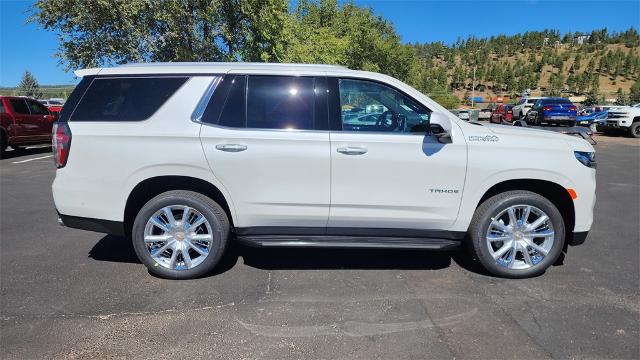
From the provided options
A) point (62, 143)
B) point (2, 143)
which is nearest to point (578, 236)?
point (62, 143)

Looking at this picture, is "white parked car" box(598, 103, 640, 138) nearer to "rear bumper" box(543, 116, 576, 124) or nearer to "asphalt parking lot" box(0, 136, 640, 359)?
"rear bumper" box(543, 116, 576, 124)

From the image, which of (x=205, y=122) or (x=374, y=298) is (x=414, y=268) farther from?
(x=205, y=122)

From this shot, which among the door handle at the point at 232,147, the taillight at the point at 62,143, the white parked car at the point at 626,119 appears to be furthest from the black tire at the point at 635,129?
the taillight at the point at 62,143

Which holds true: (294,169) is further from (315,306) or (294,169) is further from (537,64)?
(537,64)

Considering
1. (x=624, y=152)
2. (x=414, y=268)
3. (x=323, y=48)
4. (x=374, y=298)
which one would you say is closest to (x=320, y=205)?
(x=374, y=298)

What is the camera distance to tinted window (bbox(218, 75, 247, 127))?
4027 millimetres

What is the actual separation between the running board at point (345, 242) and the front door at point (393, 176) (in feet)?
0.24

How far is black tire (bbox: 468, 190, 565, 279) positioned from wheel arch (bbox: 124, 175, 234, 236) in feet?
7.42

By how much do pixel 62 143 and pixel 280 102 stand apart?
6.50 feet

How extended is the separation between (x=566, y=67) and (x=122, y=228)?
84345mm

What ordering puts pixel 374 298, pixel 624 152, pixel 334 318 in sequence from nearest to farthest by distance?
pixel 334 318, pixel 374 298, pixel 624 152

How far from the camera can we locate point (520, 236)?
417 cm

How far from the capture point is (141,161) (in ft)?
13.0

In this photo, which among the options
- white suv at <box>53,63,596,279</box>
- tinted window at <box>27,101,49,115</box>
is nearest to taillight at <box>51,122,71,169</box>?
white suv at <box>53,63,596,279</box>
